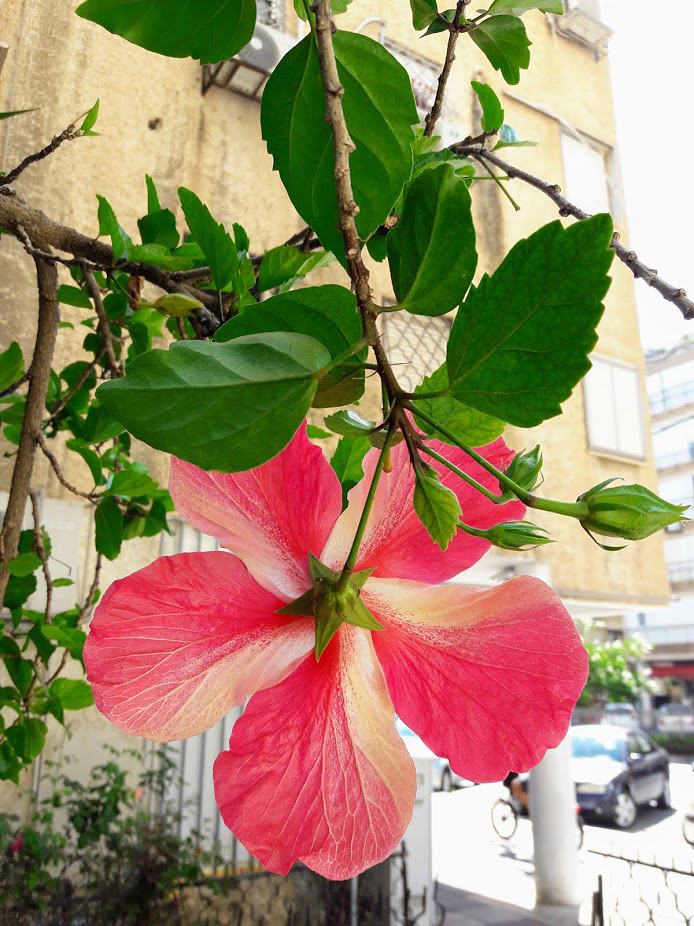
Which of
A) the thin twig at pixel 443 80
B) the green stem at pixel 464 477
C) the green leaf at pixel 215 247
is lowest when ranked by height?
the green stem at pixel 464 477

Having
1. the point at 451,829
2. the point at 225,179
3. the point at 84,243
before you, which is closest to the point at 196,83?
the point at 225,179

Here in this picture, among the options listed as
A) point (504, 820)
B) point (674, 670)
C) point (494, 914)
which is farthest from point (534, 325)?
point (674, 670)

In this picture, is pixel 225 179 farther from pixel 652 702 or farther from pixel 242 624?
pixel 652 702

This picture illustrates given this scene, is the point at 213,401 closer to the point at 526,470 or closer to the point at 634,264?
the point at 526,470

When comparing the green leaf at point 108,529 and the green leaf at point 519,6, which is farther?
the green leaf at point 108,529

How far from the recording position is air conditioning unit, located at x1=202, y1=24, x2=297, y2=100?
141 inches

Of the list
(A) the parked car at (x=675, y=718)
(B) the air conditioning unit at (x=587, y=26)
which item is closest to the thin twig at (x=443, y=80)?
(B) the air conditioning unit at (x=587, y=26)

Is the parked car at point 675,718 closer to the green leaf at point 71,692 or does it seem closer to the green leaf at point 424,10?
the green leaf at point 71,692

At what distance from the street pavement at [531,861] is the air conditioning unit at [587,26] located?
527cm

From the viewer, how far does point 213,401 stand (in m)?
0.19

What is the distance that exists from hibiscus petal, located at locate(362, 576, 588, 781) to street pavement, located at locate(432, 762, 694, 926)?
144 inches

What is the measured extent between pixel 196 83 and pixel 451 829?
24.8ft

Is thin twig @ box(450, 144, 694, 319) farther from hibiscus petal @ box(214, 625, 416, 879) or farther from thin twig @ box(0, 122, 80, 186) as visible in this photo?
thin twig @ box(0, 122, 80, 186)

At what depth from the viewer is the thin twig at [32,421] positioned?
0.67 meters
